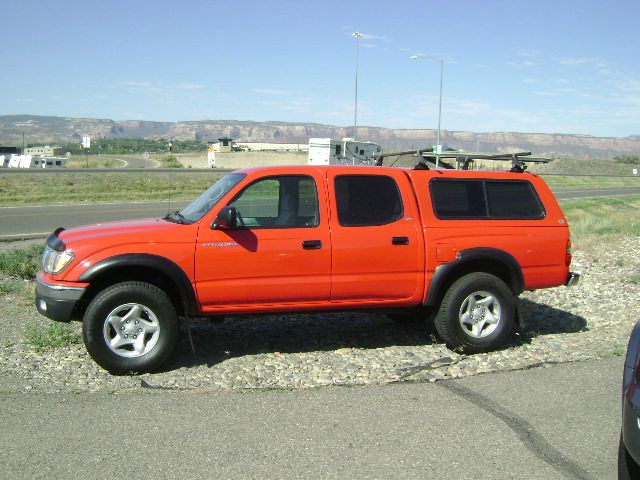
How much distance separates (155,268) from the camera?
611cm

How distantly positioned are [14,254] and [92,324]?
21.0 feet

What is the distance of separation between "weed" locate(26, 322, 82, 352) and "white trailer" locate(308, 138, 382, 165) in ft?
100

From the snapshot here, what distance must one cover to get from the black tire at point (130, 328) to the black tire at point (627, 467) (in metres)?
3.68

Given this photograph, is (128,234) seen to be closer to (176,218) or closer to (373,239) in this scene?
(176,218)

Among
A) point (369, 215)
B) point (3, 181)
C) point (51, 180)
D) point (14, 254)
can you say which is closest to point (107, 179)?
point (51, 180)

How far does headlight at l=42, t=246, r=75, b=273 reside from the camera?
6043 millimetres

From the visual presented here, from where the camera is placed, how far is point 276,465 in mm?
4348

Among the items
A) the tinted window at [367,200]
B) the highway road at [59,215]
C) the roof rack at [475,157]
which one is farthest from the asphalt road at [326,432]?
the highway road at [59,215]

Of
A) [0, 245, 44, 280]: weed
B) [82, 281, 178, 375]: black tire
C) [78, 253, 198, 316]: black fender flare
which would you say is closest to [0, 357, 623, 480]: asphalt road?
[82, 281, 178, 375]: black tire

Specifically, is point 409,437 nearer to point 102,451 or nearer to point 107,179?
point 102,451

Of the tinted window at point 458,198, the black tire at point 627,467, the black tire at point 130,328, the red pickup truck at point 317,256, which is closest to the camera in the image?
the black tire at point 627,467

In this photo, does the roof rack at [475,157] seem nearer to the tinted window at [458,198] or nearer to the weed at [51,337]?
the tinted window at [458,198]

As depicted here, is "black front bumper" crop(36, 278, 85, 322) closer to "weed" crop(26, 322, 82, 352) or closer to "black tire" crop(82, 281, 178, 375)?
"black tire" crop(82, 281, 178, 375)

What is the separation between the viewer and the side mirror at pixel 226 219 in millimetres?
6183
